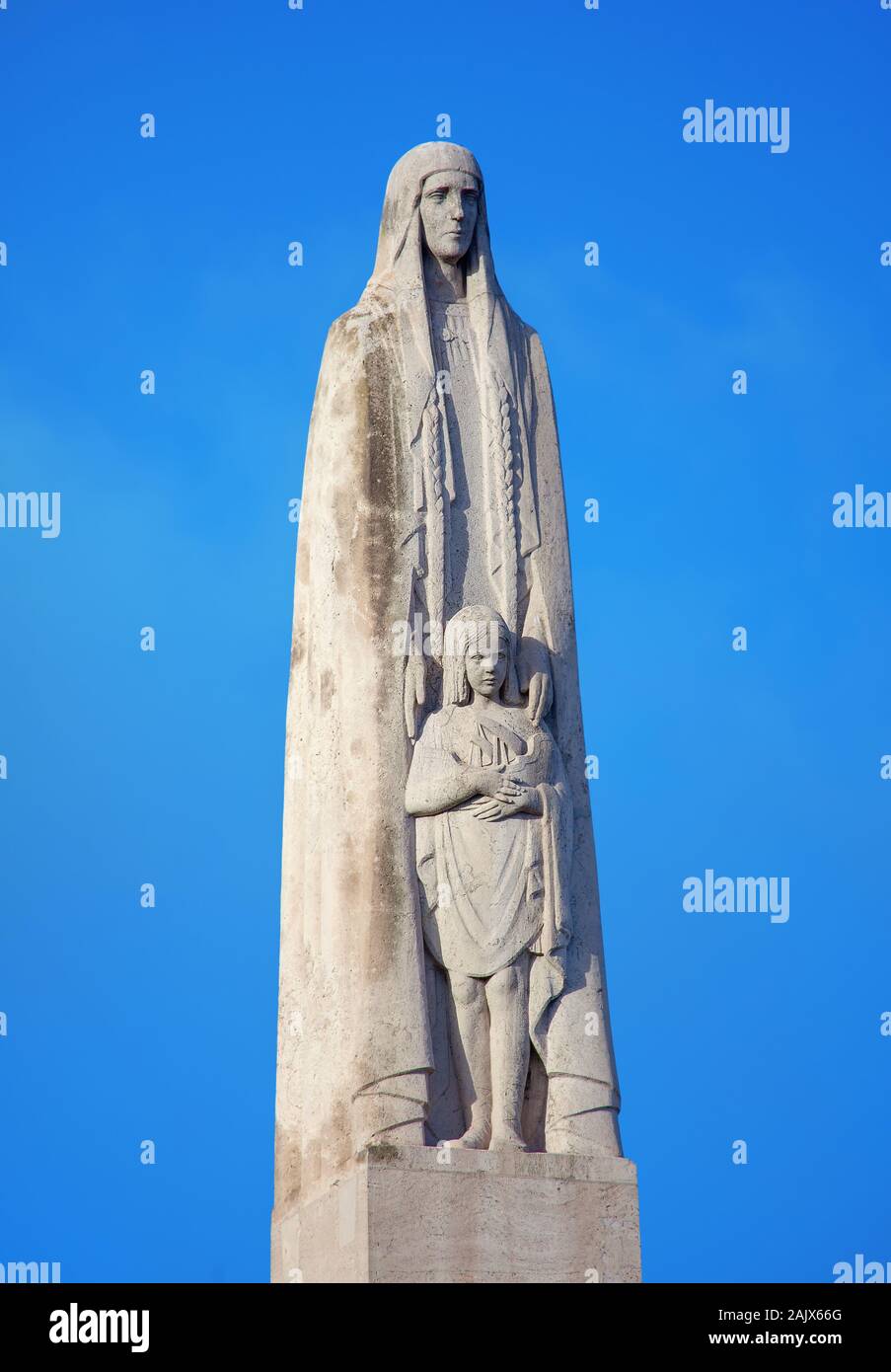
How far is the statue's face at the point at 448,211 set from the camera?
23.3 meters

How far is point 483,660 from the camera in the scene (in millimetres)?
22094

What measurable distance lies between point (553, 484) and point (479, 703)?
2.00 meters

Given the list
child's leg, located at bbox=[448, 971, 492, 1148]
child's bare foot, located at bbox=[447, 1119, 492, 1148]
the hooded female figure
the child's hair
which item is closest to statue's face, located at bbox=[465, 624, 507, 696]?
the child's hair

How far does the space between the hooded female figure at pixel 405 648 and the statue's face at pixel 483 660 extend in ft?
1.00

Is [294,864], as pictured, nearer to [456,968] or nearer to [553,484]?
[456,968]

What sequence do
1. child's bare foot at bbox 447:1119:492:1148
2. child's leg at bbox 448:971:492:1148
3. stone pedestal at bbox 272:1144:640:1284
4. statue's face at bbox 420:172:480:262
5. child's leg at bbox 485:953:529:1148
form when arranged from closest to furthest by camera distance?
stone pedestal at bbox 272:1144:640:1284 → child's bare foot at bbox 447:1119:492:1148 → child's leg at bbox 485:953:529:1148 → child's leg at bbox 448:971:492:1148 → statue's face at bbox 420:172:480:262

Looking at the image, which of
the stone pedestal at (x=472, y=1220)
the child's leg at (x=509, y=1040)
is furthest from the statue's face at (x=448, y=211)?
the stone pedestal at (x=472, y=1220)

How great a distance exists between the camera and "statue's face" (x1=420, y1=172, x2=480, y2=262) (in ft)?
76.3

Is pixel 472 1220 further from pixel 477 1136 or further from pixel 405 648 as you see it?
pixel 405 648

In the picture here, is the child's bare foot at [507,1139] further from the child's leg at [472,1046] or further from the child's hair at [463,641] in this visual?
the child's hair at [463,641]

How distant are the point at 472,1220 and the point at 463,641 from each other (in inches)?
162

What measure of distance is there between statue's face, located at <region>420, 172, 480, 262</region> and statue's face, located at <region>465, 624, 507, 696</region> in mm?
3107

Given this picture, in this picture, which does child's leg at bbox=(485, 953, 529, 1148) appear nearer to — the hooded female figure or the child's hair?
the hooded female figure

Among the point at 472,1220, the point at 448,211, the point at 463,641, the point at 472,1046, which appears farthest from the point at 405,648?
the point at 472,1220
